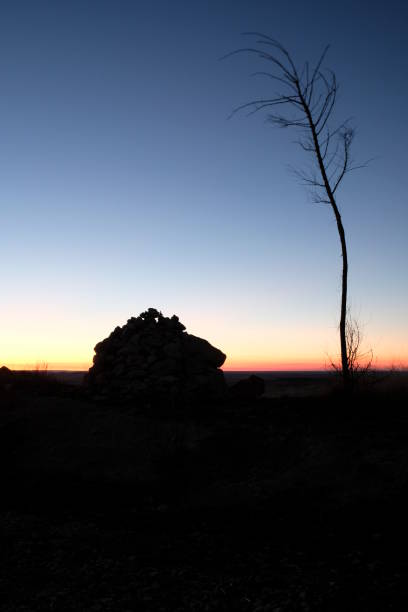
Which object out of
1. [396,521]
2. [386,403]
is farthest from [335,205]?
[396,521]

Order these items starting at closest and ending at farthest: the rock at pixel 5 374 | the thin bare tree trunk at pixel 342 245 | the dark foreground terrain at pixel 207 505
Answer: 1. the dark foreground terrain at pixel 207 505
2. the thin bare tree trunk at pixel 342 245
3. the rock at pixel 5 374

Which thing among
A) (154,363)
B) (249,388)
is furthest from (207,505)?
(249,388)

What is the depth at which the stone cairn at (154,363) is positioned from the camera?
1564 centimetres

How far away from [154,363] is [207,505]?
754 centimetres

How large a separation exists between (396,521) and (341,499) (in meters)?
1.07

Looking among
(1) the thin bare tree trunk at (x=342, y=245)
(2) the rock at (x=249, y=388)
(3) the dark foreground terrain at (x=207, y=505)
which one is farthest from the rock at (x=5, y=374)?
(1) the thin bare tree trunk at (x=342, y=245)

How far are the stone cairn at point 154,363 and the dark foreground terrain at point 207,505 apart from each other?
3.81 ft

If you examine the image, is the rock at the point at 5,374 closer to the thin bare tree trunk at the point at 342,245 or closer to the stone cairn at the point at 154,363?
the stone cairn at the point at 154,363

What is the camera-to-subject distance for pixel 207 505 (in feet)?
29.3

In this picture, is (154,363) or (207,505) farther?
(154,363)

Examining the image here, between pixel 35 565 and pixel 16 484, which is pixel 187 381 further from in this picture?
pixel 35 565

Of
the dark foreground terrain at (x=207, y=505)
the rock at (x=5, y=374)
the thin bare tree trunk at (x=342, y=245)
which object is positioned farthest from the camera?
the rock at (x=5, y=374)

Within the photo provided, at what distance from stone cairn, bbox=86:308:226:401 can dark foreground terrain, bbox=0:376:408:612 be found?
3.81 ft

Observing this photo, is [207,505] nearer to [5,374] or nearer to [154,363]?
[154,363]
